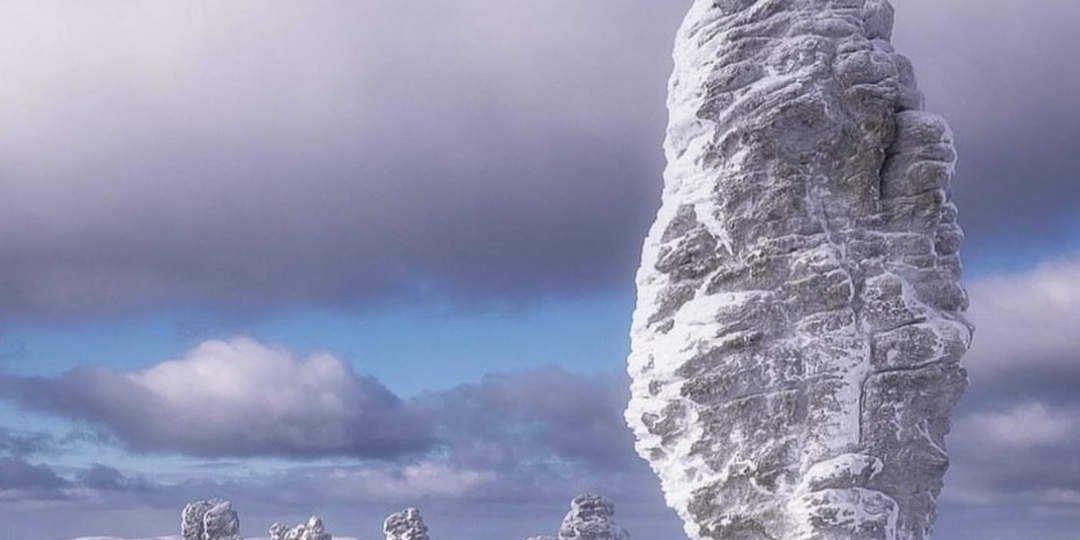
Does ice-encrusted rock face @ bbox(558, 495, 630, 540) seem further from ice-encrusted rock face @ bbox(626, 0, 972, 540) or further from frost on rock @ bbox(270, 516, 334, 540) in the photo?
ice-encrusted rock face @ bbox(626, 0, 972, 540)

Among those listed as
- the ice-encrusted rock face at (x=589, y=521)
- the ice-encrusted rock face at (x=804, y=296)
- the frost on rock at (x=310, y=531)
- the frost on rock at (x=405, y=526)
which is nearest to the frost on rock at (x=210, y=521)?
the frost on rock at (x=310, y=531)

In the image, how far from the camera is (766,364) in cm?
2008

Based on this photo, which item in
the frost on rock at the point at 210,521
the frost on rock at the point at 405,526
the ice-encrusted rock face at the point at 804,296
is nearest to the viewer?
the ice-encrusted rock face at the point at 804,296

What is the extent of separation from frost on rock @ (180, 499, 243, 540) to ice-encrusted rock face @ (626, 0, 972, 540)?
41.8 m

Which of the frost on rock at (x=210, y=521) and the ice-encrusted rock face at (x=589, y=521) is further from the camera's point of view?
the frost on rock at (x=210, y=521)

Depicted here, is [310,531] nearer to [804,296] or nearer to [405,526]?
[405,526]

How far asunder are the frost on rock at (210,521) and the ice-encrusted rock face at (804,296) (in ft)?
137

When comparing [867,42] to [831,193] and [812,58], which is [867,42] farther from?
[831,193]

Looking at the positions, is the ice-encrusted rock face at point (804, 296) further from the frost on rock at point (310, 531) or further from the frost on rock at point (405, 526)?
the frost on rock at point (310, 531)

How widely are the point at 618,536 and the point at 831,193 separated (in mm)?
25961

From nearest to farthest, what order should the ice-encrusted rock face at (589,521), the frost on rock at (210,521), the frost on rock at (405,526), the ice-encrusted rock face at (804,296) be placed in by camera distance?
1. the ice-encrusted rock face at (804,296)
2. the ice-encrusted rock face at (589,521)
3. the frost on rock at (405,526)
4. the frost on rock at (210,521)

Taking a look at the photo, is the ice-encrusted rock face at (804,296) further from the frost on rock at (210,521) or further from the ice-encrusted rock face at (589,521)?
the frost on rock at (210,521)

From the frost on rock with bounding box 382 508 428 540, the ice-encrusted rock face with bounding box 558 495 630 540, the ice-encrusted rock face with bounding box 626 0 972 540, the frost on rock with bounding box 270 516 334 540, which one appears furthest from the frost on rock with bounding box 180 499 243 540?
the ice-encrusted rock face with bounding box 626 0 972 540

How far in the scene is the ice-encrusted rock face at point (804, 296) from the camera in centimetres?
2005
